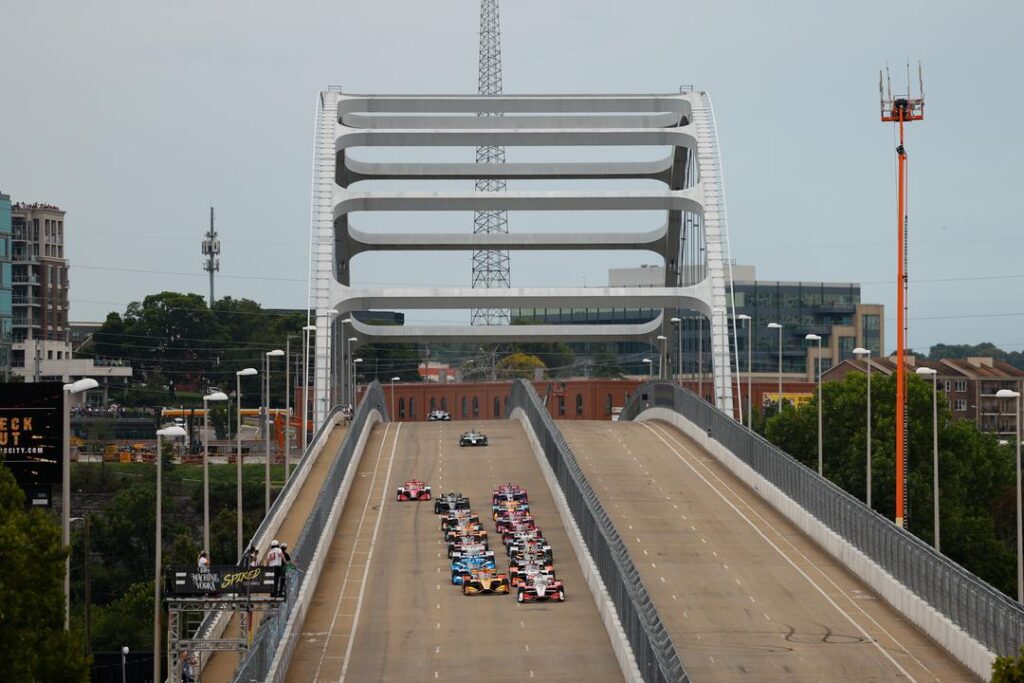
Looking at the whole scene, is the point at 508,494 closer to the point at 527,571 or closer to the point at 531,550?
the point at 531,550

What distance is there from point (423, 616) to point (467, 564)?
6.50m

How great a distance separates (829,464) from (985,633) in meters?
69.4

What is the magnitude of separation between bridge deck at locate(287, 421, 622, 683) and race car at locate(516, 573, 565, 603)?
0.40 m

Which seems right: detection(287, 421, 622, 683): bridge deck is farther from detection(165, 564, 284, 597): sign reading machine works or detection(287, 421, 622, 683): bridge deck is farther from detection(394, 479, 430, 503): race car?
detection(165, 564, 284, 597): sign reading machine works

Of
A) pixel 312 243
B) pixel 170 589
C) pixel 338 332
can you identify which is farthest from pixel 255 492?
pixel 170 589

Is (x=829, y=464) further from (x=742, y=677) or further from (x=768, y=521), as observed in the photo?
(x=742, y=677)

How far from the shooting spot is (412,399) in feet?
602

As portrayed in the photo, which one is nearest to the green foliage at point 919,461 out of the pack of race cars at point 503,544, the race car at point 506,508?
the pack of race cars at point 503,544

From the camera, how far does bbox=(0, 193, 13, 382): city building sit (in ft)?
536

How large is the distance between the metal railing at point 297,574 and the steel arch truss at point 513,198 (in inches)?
587

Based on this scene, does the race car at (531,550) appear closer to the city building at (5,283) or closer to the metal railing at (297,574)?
the metal railing at (297,574)

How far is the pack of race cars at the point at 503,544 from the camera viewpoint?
54406 millimetres

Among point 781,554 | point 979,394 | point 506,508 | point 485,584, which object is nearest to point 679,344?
point 506,508

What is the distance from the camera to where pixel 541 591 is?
175 feet
